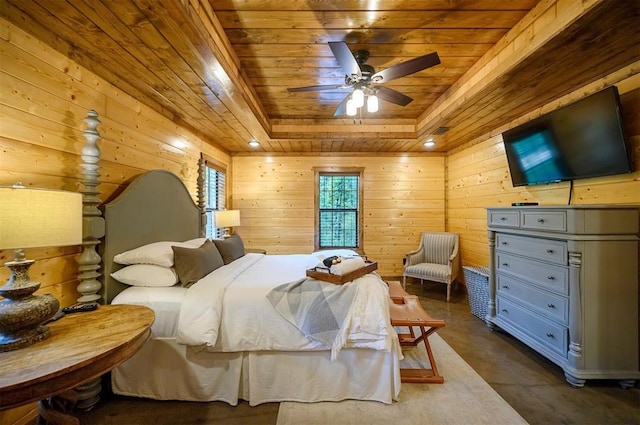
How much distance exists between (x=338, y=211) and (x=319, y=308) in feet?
11.3

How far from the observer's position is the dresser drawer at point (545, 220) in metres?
2.10

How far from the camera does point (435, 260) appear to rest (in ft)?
14.9

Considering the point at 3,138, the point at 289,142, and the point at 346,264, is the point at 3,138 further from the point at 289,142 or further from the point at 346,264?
the point at 289,142

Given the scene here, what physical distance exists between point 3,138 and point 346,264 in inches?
85.7

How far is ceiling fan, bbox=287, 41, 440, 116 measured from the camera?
1.88 metres

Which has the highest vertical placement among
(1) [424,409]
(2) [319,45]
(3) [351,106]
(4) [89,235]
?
(2) [319,45]

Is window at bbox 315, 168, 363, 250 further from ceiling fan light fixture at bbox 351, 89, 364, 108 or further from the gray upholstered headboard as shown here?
ceiling fan light fixture at bbox 351, 89, 364, 108

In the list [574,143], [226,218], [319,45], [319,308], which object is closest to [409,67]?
[319,45]

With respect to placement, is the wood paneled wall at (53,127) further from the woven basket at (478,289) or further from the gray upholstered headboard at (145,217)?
the woven basket at (478,289)

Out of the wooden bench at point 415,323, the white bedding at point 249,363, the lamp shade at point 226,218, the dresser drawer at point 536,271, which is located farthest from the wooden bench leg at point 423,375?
the lamp shade at point 226,218

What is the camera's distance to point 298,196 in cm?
504

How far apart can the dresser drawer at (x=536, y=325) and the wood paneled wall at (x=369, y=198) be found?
2263 mm

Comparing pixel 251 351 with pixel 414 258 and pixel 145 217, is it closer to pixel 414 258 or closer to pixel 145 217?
pixel 145 217

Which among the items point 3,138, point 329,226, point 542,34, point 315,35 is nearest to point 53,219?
point 3,138
